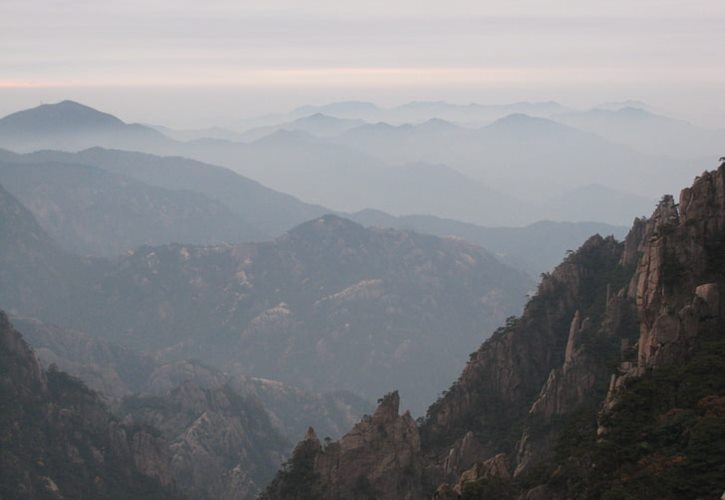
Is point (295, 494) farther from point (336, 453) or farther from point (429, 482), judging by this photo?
point (429, 482)

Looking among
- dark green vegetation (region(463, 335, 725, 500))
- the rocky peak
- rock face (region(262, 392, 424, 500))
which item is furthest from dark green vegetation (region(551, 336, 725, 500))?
the rocky peak

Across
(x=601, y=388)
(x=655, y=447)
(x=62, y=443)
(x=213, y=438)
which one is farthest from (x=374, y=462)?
(x=213, y=438)

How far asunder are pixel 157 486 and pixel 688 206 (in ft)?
294

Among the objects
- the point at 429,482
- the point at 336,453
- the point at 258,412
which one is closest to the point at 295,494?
the point at 336,453

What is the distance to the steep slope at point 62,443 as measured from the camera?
117 meters

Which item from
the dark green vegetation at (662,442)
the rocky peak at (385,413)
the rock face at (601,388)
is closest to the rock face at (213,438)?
the rock face at (601,388)

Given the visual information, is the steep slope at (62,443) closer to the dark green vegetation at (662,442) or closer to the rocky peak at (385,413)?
the rocky peak at (385,413)

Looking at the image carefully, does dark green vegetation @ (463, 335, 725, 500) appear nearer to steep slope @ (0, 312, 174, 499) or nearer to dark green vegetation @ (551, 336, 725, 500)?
dark green vegetation @ (551, 336, 725, 500)

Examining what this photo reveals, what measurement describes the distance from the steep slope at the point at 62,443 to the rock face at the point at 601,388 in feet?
148

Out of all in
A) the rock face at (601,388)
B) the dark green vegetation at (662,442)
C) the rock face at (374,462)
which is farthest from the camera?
the rock face at (374,462)

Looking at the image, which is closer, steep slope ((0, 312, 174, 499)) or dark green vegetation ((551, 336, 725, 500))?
dark green vegetation ((551, 336, 725, 500))

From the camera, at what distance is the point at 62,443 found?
4998 inches

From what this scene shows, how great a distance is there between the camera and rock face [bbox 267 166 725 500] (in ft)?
149

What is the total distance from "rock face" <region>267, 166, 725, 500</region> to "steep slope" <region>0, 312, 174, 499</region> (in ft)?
148
